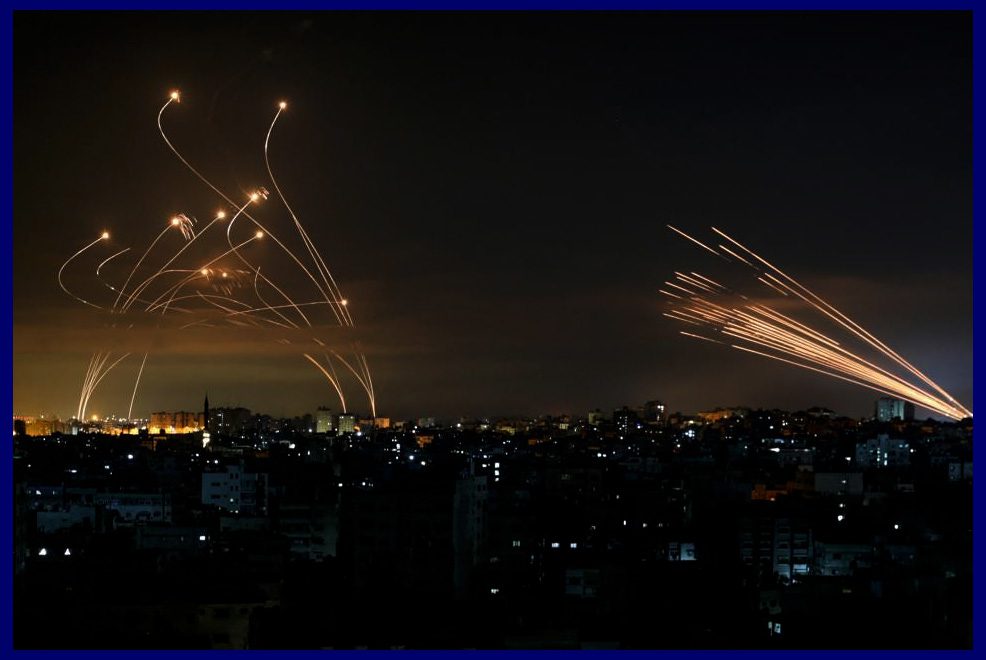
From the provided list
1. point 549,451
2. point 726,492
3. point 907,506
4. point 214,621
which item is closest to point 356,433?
point 549,451

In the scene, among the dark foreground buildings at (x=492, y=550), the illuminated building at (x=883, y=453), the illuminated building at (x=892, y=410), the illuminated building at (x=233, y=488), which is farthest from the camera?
the illuminated building at (x=892, y=410)

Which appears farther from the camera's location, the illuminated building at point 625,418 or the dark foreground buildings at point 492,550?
the illuminated building at point 625,418

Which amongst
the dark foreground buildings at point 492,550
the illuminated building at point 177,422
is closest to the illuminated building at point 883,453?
the dark foreground buildings at point 492,550

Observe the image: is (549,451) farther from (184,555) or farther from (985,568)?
(985,568)

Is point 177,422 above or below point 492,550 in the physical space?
above

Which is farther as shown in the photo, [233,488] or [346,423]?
[346,423]

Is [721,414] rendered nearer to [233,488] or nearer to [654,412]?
[654,412]

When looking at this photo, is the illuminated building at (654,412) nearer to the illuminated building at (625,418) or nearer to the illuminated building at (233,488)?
the illuminated building at (625,418)

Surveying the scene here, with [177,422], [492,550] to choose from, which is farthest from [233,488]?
[177,422]
